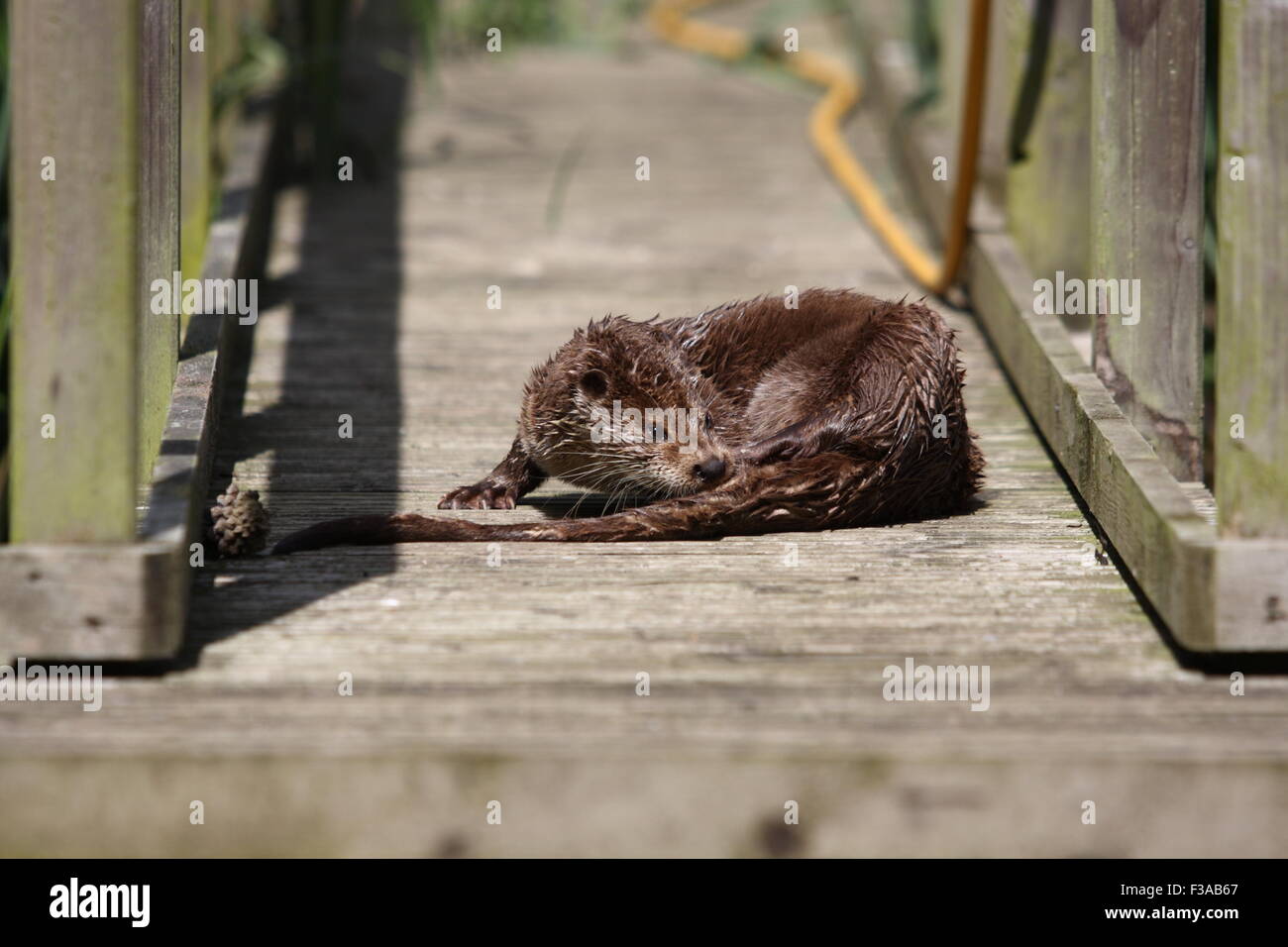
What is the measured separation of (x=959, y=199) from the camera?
4875 mm

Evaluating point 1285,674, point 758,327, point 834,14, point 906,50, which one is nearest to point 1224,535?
point 1285,674

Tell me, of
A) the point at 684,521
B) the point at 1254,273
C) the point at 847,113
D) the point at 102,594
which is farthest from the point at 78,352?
the point at 847,113

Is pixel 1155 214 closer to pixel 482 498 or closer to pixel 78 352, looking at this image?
pixel 482 498

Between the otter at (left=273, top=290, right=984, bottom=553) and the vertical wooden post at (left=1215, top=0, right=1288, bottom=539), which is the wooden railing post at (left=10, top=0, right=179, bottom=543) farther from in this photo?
the vertical wooden post at (left=1215, top=0, right=1288, bottom=539)

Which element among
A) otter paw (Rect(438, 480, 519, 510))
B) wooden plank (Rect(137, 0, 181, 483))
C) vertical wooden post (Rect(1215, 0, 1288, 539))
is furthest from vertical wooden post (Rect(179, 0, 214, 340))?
vertical wooden post (Rect(1215, 0, 1288, 539))

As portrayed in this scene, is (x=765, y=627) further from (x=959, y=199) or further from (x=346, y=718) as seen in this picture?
(x=959, y=199)

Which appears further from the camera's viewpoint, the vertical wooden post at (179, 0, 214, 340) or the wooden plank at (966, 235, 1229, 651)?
the vertical wooden post at (179, 0, 214, 340)

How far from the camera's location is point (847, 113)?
759 centimetres

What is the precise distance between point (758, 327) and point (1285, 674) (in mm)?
1389

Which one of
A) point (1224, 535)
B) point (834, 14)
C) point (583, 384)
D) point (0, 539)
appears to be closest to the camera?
point (1224, 535)

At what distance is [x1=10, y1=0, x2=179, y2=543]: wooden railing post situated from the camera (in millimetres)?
2359

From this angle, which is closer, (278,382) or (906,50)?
(278,382)

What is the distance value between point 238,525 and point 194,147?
186 cm
